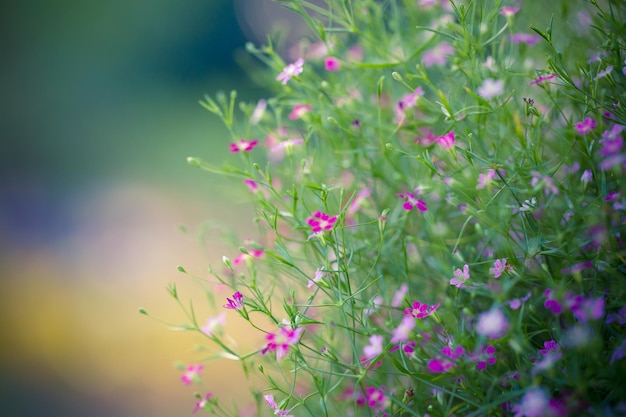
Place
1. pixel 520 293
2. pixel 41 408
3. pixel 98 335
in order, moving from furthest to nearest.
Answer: pixel 98 335 → pixel 41 408 → pixel 520 293

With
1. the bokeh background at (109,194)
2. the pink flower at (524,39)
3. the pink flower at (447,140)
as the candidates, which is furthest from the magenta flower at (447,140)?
the bokeh background at (109,194)

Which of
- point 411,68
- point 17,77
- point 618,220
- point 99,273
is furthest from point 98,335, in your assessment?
point 17,77

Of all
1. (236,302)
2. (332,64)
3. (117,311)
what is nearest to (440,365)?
(236,302)

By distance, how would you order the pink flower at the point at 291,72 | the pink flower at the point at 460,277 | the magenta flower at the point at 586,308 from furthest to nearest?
the pink flower at the point at 291,72
the pink flower at the point at 460,277
the magenta flower at the point at 586,308

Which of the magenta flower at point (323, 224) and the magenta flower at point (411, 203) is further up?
the magenta flower at point (411, 203)

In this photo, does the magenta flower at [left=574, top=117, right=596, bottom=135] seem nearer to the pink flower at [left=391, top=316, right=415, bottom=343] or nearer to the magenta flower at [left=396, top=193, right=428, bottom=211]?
the magenta flower at [left=396, top=193, right=428, bottom=211]

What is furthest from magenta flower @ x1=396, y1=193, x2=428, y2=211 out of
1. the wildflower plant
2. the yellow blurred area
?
the yellow blurred area

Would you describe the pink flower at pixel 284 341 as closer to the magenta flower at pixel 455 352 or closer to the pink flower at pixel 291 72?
the magenta flower at pixel 455 352

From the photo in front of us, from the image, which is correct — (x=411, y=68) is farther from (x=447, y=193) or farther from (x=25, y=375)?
(x=25, y=375)
